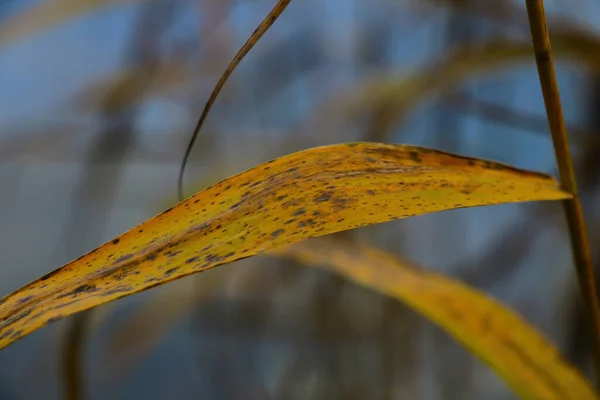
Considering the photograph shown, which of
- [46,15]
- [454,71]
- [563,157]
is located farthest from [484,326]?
[46,15]

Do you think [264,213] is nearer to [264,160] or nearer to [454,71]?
[454,71]

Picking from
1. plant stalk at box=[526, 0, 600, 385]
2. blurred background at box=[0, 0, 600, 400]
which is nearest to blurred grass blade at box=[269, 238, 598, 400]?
plant stalk at box=[526, 0, 600, 385]

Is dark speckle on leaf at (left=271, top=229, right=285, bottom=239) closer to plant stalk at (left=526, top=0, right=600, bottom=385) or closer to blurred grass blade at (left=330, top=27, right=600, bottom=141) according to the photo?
plant stalk at (left=526, top=0, right=600, bottom=385)

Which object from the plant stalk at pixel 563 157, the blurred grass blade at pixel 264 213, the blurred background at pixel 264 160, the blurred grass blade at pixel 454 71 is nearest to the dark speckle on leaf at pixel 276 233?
the blurred grass blade at pixel 264 213

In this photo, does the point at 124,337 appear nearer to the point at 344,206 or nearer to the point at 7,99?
the point at 7,99

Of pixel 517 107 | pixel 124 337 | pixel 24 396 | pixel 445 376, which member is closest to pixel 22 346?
pixel 24 396

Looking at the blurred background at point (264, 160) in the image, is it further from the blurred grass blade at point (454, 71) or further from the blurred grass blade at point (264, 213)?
the blurred grass blade at point (264, 213)
